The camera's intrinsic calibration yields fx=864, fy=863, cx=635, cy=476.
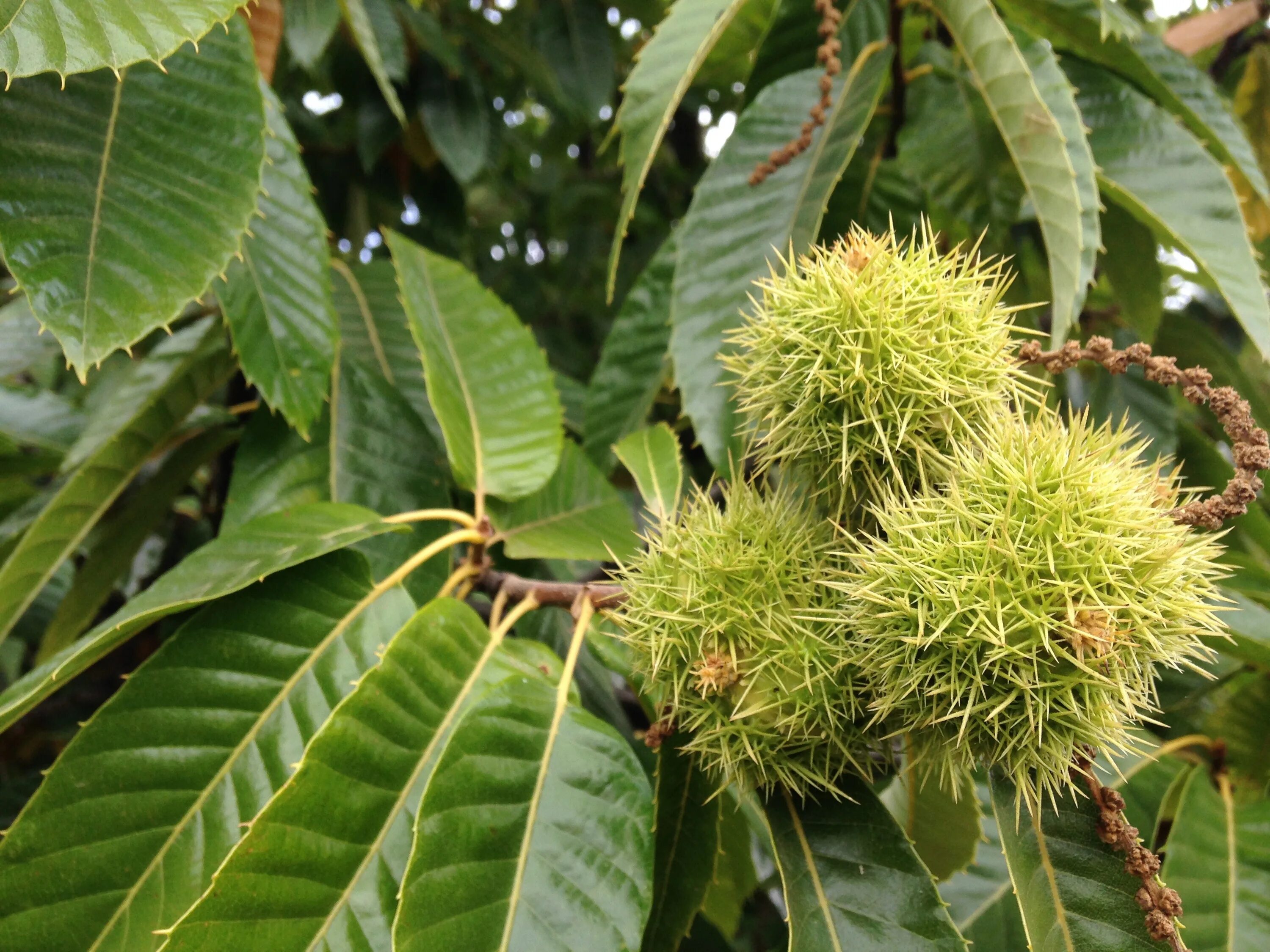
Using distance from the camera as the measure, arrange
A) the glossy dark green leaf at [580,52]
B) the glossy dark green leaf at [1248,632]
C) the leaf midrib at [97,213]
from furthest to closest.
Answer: the glossy dark green leaf at [580,52] < the glossy dark green leaf at [1248,632] < the leaf midrib at [97,213]

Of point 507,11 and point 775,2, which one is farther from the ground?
point 507,11

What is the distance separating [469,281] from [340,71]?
4.66 ft

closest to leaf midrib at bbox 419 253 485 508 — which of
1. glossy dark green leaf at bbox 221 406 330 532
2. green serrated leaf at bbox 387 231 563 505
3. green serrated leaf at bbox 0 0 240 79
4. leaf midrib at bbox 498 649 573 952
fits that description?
green serrated leaf at bbox 387 231 563 505

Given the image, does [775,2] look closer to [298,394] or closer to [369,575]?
[298,394]

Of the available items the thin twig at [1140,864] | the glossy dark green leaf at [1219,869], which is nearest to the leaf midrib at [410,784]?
the thin twig at [1140,864]

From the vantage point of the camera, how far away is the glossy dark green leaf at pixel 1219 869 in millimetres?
947

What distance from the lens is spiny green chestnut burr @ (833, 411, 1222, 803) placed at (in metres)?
0.64

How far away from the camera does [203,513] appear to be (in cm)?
183

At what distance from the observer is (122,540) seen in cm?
143

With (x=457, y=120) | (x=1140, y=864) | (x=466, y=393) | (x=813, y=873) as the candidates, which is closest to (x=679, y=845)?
(x=813, y=873)

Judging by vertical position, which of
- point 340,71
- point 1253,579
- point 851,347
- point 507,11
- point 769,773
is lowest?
point 769,773

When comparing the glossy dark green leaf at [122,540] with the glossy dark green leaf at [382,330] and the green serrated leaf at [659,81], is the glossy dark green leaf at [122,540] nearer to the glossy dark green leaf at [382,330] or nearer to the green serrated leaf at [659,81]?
the glossy dark green leaf at [382,330]

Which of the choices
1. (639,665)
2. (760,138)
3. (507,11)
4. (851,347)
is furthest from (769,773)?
(507,11)

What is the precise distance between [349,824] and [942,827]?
710 millimetres
